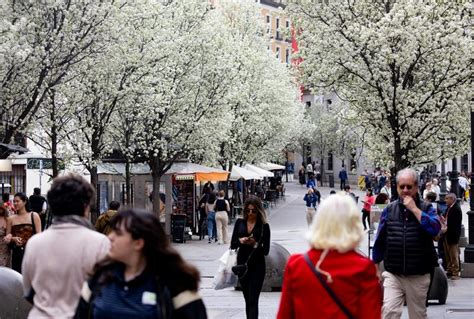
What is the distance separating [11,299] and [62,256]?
5.08 meters

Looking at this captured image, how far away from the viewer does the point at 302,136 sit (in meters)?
81.2

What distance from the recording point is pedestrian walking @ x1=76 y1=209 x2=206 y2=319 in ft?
14.5

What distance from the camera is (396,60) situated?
67.8ft

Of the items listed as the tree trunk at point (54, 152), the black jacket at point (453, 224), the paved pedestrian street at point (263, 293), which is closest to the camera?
the paved pedestrian street at point (263, 293)

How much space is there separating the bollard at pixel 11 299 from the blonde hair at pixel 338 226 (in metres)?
5.85

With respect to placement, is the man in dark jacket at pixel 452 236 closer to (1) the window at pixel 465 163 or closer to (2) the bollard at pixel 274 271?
(2) the bollard at pixel 274 271

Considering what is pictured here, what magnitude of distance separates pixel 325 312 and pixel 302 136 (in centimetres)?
7627

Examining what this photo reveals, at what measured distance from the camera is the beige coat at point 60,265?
537 cm

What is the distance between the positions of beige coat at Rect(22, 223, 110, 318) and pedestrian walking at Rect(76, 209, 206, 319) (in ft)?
2.66

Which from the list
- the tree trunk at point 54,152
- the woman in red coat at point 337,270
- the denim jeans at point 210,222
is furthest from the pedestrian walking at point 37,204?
the woman in red coat at point 337,270

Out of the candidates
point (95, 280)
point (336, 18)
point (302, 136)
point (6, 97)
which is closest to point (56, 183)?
point (95, 280)

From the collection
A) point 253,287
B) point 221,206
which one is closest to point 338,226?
point 253,287

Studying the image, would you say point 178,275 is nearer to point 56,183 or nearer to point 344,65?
point 56,183

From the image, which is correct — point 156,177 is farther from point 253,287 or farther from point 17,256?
point 253,287
